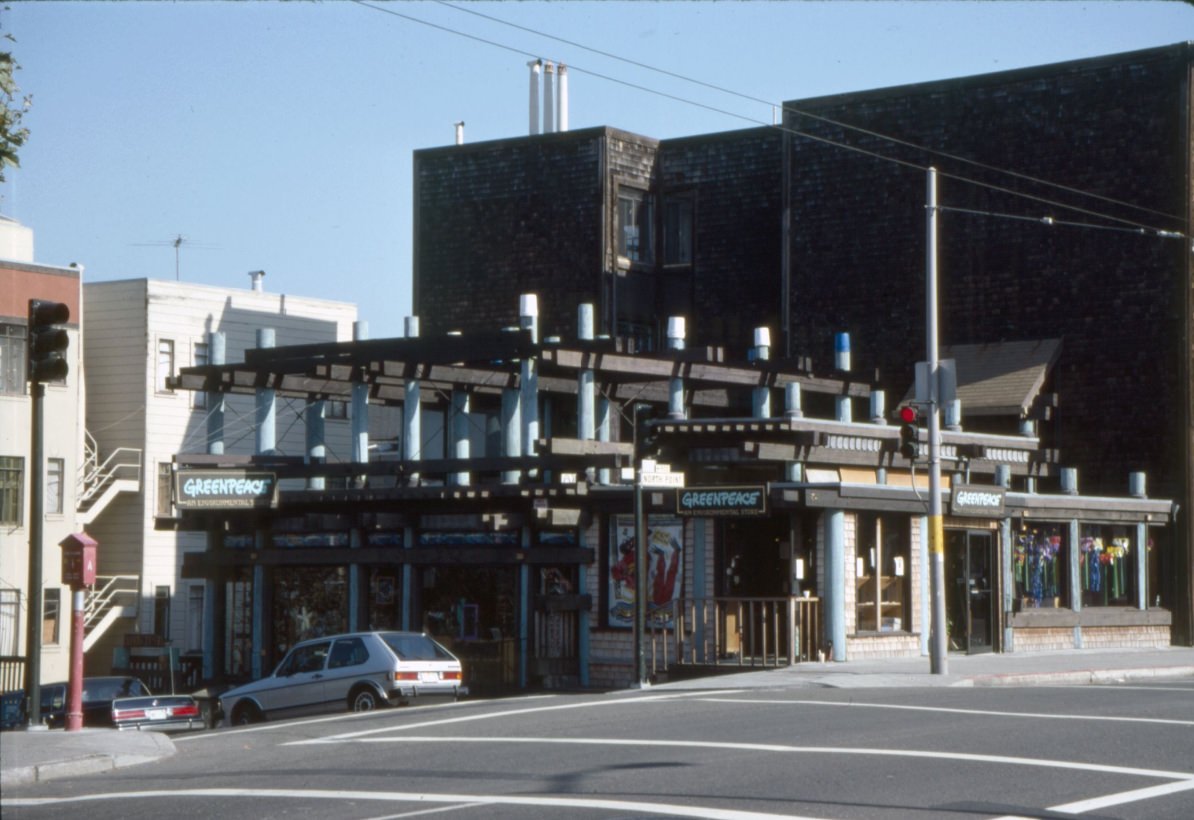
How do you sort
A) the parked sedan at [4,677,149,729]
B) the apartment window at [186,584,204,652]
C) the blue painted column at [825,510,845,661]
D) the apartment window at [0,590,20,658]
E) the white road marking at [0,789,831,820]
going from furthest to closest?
the apartment window at [186,584,204,652] → the apartment window at [0,590,20,658] → the parked sedan at [4,677,149,729] → the blue painted column at [825,510,845,661] → the white road marking at [0,789,831,820]

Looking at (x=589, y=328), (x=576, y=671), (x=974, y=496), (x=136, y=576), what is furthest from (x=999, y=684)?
(x=136, y=576)

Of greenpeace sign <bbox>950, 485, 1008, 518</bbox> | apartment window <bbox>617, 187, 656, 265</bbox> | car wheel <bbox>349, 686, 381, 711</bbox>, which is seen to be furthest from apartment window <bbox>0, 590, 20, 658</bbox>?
greenpeace sign <bbox>950, 485, 1008, 518</bbox>

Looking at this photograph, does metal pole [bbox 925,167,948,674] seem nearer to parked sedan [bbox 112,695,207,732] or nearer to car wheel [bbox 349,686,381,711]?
car wheel [bbox 349,686,381,711]

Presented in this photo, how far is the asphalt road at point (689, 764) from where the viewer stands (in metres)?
12.4

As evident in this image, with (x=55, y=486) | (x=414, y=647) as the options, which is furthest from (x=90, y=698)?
(x=55, y=486)

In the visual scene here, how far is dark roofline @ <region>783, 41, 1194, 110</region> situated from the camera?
3706cm

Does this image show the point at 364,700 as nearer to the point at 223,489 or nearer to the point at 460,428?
the point at 223,489

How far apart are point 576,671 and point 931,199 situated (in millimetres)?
10322

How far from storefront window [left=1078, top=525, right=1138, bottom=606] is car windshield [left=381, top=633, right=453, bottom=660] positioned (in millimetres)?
16106

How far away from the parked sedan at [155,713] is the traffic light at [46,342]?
10907 mm

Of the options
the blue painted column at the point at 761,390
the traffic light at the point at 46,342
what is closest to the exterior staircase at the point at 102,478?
the blue painted column at the point at 761,390

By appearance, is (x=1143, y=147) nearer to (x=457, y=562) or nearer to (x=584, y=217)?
(x=584, y=217)

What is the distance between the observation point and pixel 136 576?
154ft

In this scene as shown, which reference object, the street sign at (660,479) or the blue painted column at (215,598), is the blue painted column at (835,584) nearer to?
the street sign at (660,479)
